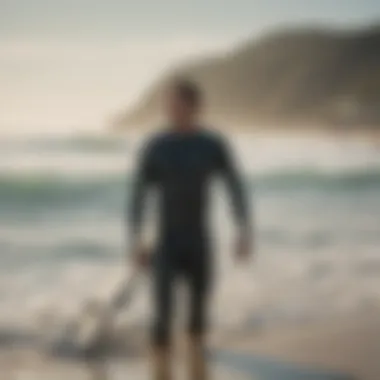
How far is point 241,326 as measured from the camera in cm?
126

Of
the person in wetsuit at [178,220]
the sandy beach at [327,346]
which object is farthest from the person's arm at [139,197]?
the sandy beach at [327,346]

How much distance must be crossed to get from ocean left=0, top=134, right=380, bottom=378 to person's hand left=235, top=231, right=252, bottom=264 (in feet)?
0.05

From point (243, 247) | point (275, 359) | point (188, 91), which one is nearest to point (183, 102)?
point (188, 91)

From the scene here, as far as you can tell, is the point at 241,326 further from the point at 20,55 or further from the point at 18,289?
the point at 20,55

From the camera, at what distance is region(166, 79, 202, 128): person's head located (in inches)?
49.7

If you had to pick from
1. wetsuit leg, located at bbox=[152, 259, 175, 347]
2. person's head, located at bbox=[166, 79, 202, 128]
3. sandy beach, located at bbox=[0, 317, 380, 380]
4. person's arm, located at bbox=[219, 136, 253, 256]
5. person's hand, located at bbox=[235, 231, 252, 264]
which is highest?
person's head, located at bbox=[166, 79, 202, 128]

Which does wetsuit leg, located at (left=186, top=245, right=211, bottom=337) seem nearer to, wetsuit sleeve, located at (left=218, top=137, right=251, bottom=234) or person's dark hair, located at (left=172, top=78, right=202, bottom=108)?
wetsuit sleeve, located at (left=218, top=137, right=251, bottom=234)

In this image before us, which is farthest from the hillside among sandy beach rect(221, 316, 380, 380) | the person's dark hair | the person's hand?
sandy beach rect(221, 316, 380, 380)

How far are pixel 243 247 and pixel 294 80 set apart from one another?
0.31 m

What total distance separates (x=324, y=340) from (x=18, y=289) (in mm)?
536

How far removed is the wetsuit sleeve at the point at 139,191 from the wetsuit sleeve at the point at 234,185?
0.40ft

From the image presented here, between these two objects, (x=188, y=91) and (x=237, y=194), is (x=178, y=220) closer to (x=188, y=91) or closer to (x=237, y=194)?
(x=237, y=194)

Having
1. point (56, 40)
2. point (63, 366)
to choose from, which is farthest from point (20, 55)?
point (63, 366)

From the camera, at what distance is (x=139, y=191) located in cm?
126
